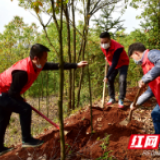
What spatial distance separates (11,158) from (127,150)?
1.97 m

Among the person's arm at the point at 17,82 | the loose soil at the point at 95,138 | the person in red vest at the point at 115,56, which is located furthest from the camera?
the person in red vest at the point at 115,56

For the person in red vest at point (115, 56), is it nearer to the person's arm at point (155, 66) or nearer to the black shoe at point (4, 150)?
the person's arm at point (155, 66)

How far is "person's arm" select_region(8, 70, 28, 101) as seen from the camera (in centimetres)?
195

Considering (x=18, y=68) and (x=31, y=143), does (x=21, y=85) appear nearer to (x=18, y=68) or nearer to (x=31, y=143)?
(x=18, y=68)

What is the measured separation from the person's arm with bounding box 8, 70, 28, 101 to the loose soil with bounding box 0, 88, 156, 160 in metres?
1.06

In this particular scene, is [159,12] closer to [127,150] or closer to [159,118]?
[159,118]

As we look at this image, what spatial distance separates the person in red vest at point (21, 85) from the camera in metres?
1.98

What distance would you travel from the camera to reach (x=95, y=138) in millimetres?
2648

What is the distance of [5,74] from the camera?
2105 millimetres

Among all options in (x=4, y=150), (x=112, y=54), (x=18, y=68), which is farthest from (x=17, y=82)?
(x=112, y=54)

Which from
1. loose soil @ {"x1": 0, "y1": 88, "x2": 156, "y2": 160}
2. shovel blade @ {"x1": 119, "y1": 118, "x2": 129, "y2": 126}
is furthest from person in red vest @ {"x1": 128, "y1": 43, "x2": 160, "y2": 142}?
shovel blade @ {"x1": 119, "y1": 118, "x2": 129, "y2": 126}

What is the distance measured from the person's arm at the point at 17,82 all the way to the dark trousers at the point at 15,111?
17 cm

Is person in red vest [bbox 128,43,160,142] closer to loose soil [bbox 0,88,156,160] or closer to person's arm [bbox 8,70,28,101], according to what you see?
loose soil [bbox 0,88,156,160]

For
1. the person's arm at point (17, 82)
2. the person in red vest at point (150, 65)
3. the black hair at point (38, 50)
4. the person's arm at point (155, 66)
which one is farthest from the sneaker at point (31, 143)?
the person's arm at point (155, 66)
